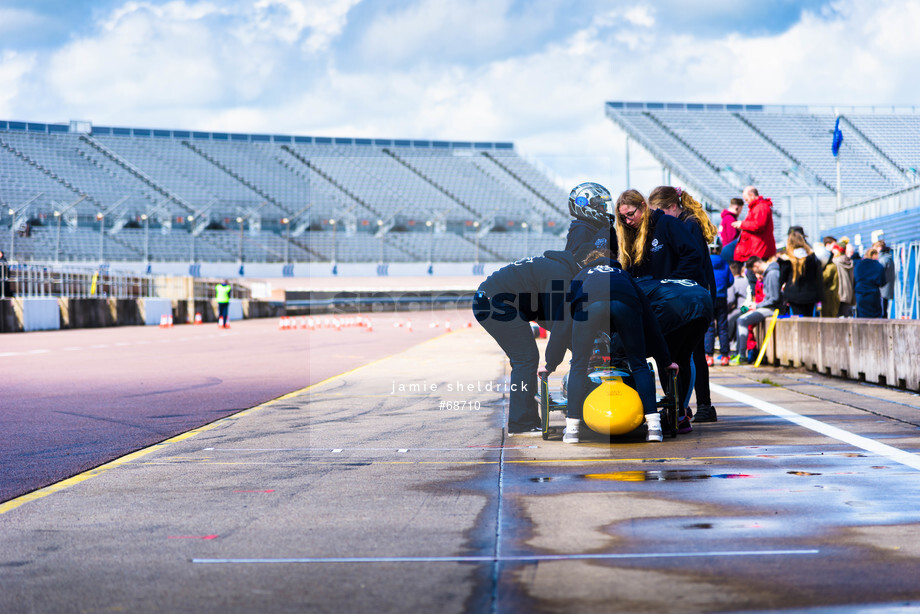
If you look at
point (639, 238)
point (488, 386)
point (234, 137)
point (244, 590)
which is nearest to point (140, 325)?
point (488, 386)

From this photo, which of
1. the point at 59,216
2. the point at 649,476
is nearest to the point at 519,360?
the point at 649,476

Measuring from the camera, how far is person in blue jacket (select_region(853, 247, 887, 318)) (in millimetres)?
16578

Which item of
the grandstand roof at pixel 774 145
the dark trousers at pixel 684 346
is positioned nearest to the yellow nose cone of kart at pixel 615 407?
the dark trousers at pixel 684 346

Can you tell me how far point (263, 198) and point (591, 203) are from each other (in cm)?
6999

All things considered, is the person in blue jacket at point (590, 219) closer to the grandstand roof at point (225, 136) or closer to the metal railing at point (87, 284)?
the metal railing at point (87, 284)

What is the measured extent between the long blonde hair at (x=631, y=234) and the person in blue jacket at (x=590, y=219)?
280 millimetres

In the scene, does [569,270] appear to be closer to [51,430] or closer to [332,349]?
[51,430]

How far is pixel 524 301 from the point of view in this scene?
7148mm

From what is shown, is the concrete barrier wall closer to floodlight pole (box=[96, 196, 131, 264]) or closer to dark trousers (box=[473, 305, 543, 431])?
dark trousers (box=[473, 305, 543, 431])

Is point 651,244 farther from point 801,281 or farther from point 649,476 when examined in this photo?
point 801,281

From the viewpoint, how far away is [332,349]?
21109 millimetres

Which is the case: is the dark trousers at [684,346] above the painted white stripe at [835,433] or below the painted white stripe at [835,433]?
above

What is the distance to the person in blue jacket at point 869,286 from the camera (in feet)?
54.4

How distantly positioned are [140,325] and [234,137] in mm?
49492
